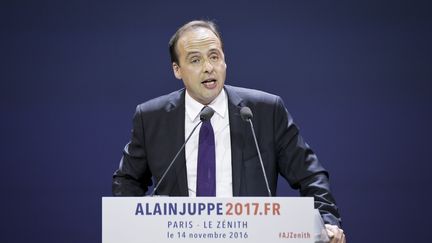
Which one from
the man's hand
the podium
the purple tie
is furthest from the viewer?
the purple tie

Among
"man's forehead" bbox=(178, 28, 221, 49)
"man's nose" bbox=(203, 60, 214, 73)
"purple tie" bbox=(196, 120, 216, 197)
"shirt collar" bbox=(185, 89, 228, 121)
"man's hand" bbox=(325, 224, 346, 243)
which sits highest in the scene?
"man's forehead" bbox=(178, 28, 221, 49)

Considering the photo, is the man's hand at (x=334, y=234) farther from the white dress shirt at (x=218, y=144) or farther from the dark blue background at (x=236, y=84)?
the dark blue background at (x=236, y=84)

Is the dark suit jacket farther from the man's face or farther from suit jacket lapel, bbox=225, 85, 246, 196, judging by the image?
the man's face

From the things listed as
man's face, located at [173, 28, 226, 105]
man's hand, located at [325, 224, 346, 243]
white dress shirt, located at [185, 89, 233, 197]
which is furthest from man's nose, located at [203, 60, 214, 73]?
man's hand, located at [325, 224, 346, 243]

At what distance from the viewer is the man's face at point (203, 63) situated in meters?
2.29

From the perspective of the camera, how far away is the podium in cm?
159

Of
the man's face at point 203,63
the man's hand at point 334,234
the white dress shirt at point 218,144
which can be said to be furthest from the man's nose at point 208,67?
the man's hand at point 334,234

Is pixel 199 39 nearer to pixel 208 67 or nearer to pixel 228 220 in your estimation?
pixel 208 67

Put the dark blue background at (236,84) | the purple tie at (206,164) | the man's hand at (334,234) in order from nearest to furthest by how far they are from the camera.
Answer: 1. the man's hand at (334,234)
2. the purple tie at (206,164)
3. the dark blue background at (236,84)

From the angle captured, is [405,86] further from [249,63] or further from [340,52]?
[249,63]

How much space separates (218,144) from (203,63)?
0.31m

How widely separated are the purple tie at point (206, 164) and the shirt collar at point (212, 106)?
0.10 meters

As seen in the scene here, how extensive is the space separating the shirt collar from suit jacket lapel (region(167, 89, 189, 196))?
3cm

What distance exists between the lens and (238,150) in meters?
2.29
